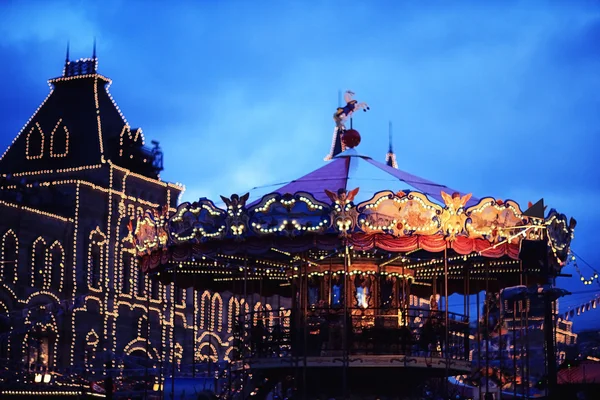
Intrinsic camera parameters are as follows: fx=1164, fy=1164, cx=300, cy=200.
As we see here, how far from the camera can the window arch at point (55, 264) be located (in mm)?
57250

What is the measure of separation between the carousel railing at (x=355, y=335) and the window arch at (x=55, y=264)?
29345mm

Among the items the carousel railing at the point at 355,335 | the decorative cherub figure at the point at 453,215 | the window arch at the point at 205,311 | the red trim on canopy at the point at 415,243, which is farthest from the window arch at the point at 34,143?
the decorative cherub figure at the point at 453,215

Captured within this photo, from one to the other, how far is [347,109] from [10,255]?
90.1 feet

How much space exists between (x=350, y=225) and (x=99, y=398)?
18.7m

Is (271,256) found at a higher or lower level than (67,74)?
lower

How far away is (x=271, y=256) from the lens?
30891 millimetres

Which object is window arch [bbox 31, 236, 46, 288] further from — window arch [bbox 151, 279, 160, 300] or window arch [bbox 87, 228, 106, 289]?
window arch [bbox 151, 279, 160, 300]

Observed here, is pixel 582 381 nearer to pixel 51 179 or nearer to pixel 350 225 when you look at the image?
pixel 350 225

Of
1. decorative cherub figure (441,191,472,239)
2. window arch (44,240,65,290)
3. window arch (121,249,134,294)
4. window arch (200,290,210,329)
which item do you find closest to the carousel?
decorative cherub figure (441,191,472,239)

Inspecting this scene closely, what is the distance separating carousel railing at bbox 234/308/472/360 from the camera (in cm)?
2788

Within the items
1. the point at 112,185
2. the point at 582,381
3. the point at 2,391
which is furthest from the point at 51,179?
the point at 582,381

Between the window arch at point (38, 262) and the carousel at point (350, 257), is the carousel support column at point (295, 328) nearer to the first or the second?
the carousel at point (350, 257)

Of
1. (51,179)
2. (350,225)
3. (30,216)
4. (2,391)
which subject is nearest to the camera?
(350,225)

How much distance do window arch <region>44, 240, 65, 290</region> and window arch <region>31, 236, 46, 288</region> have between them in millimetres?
295
